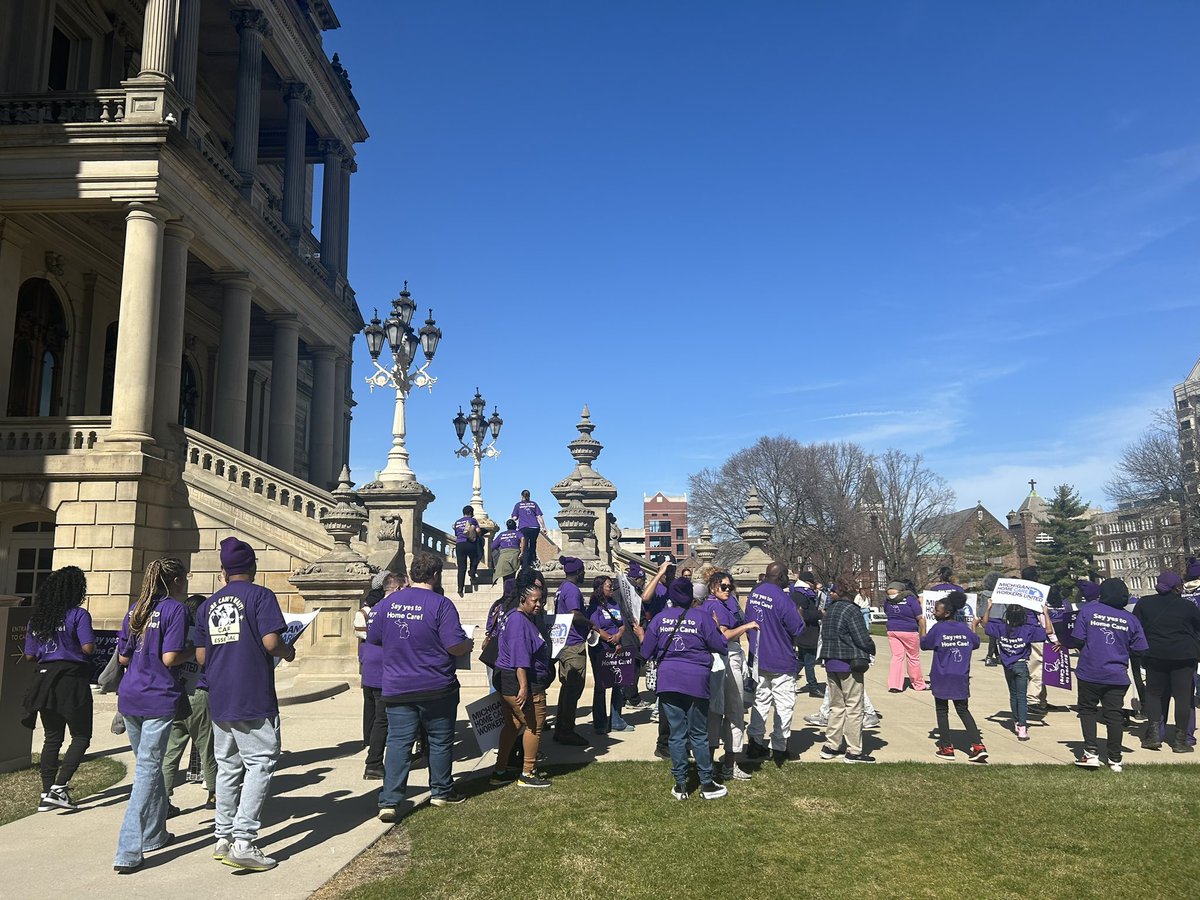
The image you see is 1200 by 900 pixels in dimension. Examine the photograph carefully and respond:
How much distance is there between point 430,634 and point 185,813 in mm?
2582

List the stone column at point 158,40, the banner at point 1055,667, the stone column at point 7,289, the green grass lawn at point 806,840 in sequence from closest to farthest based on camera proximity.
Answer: the green grass lawn at point 806,840
the banner at point 1055,667
the stone column at point 7,289
the stone column at point 158,40

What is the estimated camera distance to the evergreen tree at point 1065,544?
65125 millimetres

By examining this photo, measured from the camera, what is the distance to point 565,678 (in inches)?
365

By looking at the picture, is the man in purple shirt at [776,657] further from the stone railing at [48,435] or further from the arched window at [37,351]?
the arched window at [37,351]

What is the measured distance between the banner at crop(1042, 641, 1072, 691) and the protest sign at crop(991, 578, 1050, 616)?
1.40 meters

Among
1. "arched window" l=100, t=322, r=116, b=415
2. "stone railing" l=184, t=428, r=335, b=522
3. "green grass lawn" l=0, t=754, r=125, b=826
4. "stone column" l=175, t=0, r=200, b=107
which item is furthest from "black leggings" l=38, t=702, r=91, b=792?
"arched window" l=100, t=322, r=116, b=415

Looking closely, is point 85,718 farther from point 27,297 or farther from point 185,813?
point 27,297

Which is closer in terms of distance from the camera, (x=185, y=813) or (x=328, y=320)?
(x=185, y=813)

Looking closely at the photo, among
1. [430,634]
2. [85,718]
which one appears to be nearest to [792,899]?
[430,634]

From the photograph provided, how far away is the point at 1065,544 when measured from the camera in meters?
65.9

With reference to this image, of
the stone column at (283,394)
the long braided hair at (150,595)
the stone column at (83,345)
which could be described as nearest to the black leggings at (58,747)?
the long braided hair at (150,595)

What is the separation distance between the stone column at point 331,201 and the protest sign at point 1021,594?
88.0ft

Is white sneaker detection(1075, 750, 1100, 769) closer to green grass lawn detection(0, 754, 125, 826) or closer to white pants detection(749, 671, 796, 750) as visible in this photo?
white pants detection(749, 671, 796, 750)

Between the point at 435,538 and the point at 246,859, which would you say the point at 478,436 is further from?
the point at 246,859
